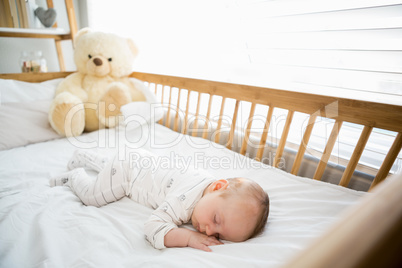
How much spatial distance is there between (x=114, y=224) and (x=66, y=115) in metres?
0.96

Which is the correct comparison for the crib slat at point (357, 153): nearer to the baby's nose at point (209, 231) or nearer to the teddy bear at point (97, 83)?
the baby's nose at point (209, 231)

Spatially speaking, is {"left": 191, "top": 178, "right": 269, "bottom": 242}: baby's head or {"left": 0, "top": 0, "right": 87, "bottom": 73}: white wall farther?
{"left": 0, "top": 0, "right": 87, "bottom": 73}: white wall

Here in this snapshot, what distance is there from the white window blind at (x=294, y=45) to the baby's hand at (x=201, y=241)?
0.74 metres

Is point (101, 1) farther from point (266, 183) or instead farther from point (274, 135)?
point (266, 183)

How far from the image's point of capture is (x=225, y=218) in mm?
649

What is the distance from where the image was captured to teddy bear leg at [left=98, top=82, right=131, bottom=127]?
148 centimetres

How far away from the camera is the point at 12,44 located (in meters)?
1.84

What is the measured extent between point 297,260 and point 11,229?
0.85 m

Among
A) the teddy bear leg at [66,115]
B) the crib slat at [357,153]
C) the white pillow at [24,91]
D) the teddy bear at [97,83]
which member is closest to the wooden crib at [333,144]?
the crib slat at [357,153]

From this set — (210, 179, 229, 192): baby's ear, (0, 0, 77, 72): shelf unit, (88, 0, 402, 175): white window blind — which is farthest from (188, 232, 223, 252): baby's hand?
(0, 0, 77, 72): shelf unit

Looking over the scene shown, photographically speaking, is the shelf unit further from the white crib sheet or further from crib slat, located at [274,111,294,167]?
crib slat, located at [274,111,294,167]

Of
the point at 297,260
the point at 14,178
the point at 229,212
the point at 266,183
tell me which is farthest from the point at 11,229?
the point at 266,183

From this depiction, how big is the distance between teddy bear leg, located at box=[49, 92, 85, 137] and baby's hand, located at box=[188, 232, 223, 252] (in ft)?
3.79

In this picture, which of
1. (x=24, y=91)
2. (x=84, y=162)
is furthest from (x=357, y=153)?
(x=24, y=91)
